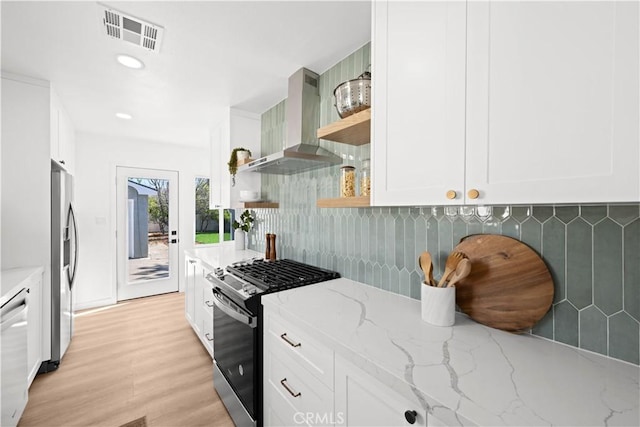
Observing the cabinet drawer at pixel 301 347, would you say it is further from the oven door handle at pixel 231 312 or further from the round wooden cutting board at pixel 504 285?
the round wooden cutting board at pixel 504 285

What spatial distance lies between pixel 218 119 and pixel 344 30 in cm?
207

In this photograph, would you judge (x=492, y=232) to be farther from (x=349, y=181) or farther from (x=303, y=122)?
(x=303, y=122)

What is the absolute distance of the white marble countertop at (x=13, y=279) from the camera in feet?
5.10

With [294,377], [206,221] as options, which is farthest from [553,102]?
[206,221]

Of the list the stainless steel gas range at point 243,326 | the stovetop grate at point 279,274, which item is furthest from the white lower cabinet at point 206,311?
the stovetop grate at point 279,274

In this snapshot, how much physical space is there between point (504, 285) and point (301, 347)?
0.87 meters

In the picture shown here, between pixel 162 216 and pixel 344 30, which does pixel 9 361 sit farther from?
pixel 162 216

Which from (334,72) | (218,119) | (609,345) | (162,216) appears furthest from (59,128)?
(609,345)

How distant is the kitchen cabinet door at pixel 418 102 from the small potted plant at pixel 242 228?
2.23 meters

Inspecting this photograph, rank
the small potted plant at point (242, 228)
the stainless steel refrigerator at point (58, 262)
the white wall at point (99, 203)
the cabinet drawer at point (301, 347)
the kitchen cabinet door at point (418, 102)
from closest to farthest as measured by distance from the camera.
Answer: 1. the kitchen cabinet door at point (418, 102)
2. the cabinet drawer at point (301, 347)
3. the stainless steel refrigerator at point (58, 262)
4. the small potted plant at point (242, 228)
5. the white wall at point (99, 203)

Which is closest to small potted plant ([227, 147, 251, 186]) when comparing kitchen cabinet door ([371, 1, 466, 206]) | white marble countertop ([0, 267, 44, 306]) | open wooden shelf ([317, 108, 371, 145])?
Answer: open wooden shelf ([317, 108, 371, 145])

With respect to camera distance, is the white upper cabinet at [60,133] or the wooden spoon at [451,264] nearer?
the wooden spoon at [451,264]

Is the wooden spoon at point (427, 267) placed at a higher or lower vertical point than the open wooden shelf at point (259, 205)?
lower

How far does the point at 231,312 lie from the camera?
1.66 meters
